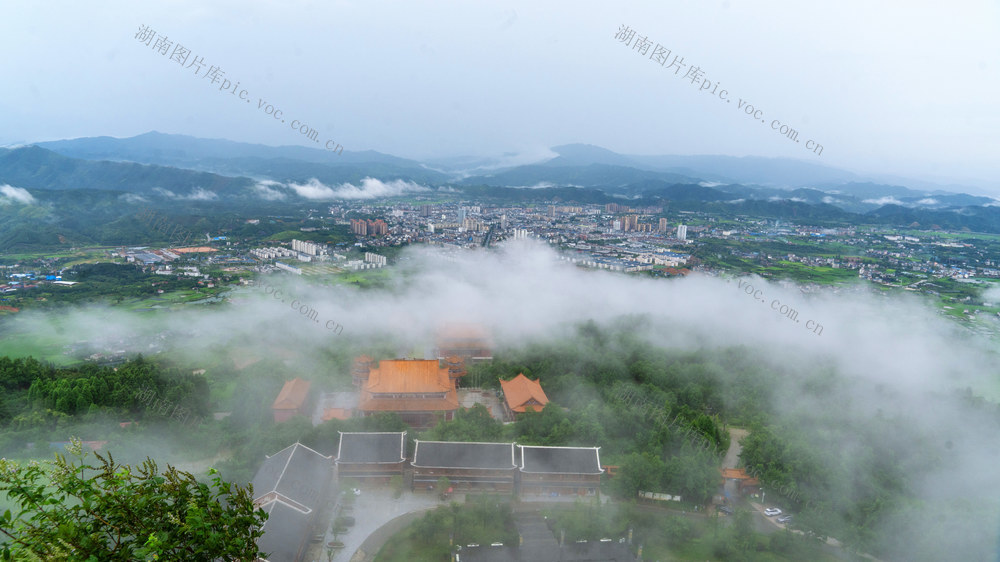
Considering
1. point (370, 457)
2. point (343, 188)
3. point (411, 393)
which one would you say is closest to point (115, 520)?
point (370, 457)

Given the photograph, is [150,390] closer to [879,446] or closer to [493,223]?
[879,446]

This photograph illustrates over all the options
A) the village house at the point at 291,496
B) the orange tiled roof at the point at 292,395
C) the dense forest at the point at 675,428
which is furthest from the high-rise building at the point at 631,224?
the village house at the point at 291,496

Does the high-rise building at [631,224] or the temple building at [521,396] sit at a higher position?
the high-rise building at [631,224]

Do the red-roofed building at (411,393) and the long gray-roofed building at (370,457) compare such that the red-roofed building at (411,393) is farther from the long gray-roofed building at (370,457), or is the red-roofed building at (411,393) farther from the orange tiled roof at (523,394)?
the long gray-roofed building at (370,457)

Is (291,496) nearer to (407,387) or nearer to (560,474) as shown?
(407,387)

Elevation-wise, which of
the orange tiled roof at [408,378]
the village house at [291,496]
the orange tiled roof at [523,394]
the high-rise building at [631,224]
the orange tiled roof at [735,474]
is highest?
the high-rise building at [631,224]

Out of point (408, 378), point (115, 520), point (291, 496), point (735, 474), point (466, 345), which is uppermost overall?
point (115, 520)

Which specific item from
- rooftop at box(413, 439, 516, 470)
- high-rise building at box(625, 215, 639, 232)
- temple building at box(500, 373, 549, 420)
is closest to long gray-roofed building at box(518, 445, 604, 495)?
rooftop at box(413, 439, 516, 470)
